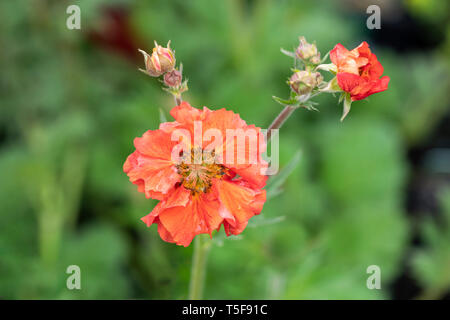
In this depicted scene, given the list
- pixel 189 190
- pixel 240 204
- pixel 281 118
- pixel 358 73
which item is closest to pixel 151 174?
pixel 189 190

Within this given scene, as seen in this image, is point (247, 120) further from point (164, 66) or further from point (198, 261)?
point (164, 66)

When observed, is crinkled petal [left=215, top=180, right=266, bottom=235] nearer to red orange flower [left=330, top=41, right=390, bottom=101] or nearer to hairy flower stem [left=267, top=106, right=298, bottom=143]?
hairy flower stem [left=267, top=106, right=298, bottom=143]

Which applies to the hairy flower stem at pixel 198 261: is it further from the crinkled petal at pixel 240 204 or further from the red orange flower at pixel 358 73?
the red orange flower at pixel 358 73

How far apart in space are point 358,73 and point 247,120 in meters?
1.37

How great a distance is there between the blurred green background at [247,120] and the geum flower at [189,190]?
730 mm

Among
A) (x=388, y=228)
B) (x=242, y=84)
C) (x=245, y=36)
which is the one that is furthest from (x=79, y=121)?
(x=388, y=228)

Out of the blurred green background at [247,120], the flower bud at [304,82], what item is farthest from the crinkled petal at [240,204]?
the blurred green background at [247,120]

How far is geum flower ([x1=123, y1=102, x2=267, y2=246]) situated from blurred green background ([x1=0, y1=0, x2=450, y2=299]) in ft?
2.39

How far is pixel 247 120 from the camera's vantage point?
234cm

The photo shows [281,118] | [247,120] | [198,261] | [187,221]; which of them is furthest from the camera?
[247,120]

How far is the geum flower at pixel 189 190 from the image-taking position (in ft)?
3.07

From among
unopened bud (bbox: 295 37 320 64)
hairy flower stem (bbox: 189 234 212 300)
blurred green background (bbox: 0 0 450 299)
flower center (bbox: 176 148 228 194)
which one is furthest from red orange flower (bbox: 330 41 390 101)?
blurred green background (bbox: 0 0 450 299)

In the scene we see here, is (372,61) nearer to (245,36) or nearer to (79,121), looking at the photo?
A: (79,121)

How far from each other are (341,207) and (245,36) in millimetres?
1107
